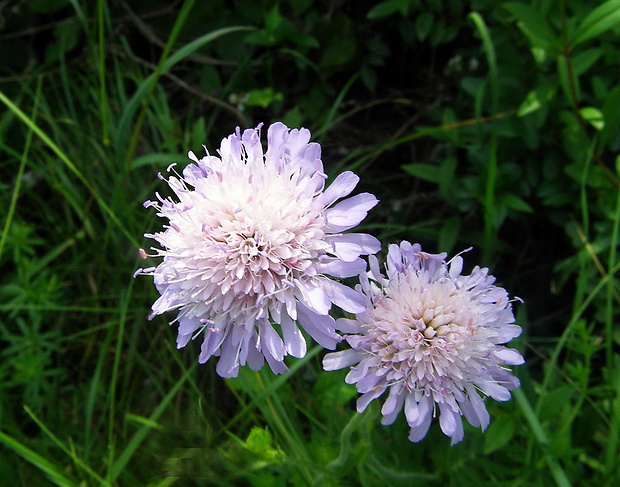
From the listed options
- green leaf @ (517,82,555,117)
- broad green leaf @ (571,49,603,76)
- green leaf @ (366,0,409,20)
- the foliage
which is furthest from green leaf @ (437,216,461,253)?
green leaf @ (366,0,409,20)

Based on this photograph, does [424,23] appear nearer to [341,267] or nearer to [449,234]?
[449,234]

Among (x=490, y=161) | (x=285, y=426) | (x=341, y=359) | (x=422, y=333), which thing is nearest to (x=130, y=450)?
(x=285, y=426)

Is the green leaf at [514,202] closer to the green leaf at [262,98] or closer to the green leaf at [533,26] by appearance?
the green leaf at [533,26]

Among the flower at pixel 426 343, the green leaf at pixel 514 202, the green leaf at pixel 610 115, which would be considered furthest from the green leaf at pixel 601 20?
the flower at pixel 426 343

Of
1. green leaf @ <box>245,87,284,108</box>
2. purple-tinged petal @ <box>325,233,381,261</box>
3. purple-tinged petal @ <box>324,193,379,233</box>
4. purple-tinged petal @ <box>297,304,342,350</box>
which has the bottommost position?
purple-tinged petal @ <box>297,304,342,350</box>

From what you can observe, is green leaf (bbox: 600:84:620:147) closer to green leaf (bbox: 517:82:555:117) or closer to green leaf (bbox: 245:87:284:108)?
green leaf (bbox: 517:82:555:117)

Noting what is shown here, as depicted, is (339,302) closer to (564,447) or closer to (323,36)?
(564,447)

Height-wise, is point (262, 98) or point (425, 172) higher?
point (262, 98)
